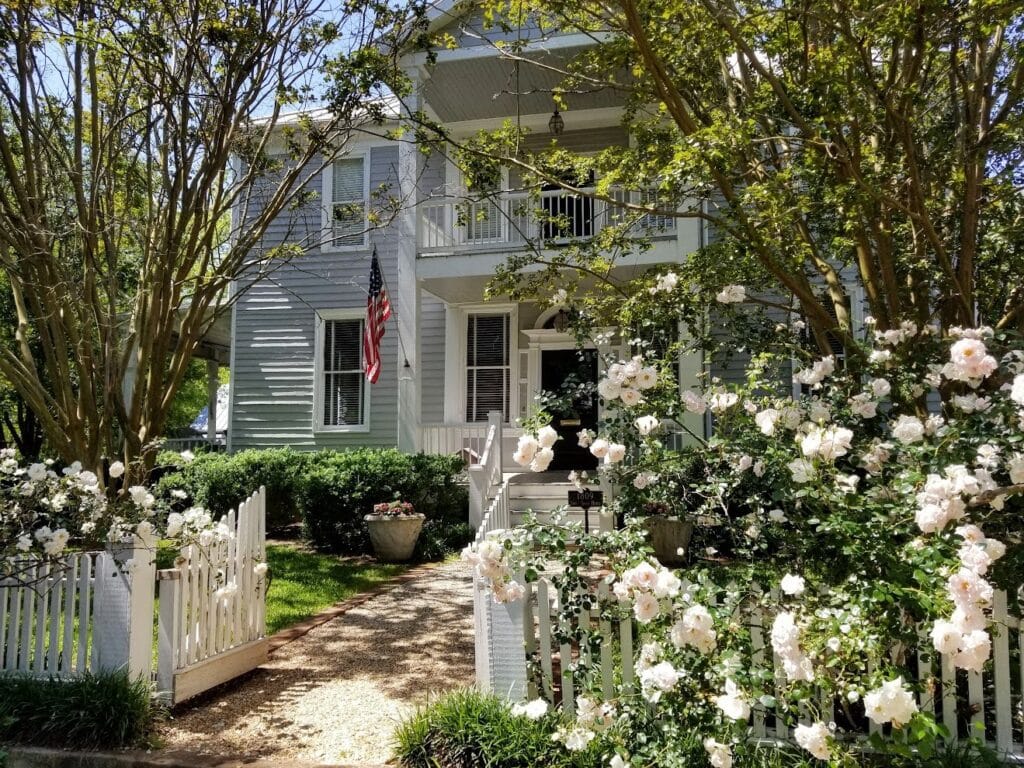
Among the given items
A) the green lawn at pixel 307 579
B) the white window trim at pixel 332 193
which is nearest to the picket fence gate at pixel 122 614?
the green lawn at pixel 307 579

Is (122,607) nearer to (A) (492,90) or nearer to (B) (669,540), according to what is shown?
(B) (669,540)

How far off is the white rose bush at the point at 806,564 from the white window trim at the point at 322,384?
968 centimetres

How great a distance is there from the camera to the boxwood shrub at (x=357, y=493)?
991 centimetres

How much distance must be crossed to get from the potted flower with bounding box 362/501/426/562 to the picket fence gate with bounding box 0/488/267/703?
438cm

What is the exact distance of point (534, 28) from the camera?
35.4 ft

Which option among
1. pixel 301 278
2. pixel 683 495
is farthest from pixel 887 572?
pixel 301 278

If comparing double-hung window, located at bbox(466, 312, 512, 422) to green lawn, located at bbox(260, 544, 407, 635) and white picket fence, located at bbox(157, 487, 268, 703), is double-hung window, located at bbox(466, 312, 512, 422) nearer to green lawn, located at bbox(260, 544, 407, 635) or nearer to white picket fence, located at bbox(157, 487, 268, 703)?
green lawn, located at bbox(260, 544, 407, 635)

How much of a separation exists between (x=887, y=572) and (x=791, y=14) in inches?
161

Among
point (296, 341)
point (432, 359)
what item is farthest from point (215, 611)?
point (296, 341)

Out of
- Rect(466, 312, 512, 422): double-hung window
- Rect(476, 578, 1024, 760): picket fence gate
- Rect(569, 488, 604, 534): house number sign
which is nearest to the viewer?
Rect(476, 578, 1024, 760): picket fence gate

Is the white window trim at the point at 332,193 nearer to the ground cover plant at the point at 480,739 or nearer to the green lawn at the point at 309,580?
the green lawn at the point at 309,580

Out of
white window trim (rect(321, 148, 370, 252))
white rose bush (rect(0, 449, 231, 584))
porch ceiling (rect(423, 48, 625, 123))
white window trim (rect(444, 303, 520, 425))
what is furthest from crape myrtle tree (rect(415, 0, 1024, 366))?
white window trim (rect(321, 148, 370, 252))

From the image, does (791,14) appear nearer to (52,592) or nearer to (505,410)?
(52,592)

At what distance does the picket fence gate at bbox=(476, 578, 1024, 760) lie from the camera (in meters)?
3.29
